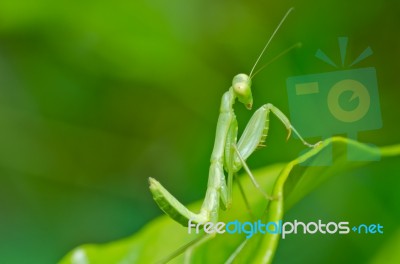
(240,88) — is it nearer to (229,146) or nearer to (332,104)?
(229,146)

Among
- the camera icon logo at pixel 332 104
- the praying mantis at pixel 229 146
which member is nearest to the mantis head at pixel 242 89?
A: the praying mantis at pixel 229 146

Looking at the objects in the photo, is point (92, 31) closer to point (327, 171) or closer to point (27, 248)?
point (27, 248)

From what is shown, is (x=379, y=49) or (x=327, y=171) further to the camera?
(x=379, y=49)

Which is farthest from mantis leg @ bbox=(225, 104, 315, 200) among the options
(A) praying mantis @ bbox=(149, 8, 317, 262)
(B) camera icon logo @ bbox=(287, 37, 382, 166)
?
(B) camera icon logo @ bbox=(287, 37, 382, 166)

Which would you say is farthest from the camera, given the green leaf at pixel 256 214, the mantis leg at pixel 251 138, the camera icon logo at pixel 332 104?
the camera icon logo at pixel 332 104

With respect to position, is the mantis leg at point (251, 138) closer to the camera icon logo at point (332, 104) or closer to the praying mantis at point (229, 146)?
the praying mantis at point (229, 146)

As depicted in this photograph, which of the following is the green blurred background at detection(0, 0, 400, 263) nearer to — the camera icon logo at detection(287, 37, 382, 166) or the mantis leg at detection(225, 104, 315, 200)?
the camera icon logo at detection(287, 37, 382, 166)

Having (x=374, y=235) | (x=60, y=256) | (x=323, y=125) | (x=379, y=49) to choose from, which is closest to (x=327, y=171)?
(x=374, y=235)
